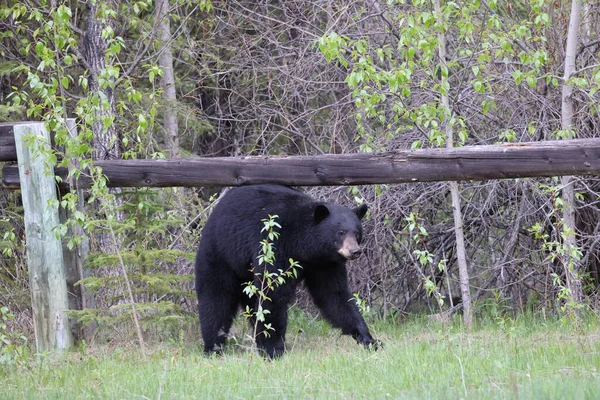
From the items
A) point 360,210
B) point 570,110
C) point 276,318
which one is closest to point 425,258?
point 360,210

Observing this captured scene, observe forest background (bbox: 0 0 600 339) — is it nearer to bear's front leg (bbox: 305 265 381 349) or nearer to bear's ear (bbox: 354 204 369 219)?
bear's ear (bbox: 354 204 369 219)

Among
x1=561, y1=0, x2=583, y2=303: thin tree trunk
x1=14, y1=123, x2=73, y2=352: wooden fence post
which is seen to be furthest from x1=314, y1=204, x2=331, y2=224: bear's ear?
x1=14, y1=123, x2=73, y2=352: wooden fence post

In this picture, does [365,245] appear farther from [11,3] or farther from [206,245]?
[11,3]

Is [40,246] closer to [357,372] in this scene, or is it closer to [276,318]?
[276,318]

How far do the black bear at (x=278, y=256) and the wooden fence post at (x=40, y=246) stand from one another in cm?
124

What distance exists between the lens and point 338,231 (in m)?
7.00

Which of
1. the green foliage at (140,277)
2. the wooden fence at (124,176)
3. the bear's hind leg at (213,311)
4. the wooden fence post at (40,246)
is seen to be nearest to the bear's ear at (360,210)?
the wooden fence at (124,176)

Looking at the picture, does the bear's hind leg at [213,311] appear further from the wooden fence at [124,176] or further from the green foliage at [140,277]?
the wooden fence at [124,176]

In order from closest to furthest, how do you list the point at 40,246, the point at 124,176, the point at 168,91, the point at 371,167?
the point at 371,167, the point at 40,246, the point at 124,176, the point at 168,91

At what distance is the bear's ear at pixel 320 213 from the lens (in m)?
6.99

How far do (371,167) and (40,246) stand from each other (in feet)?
9.47

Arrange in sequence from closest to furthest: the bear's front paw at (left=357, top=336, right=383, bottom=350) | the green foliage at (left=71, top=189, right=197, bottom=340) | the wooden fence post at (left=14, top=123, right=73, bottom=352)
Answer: the bear's front paw at (left=357, top=336, right=383, bottom=350)
the wooden fence post at (left=14, top=123, right=73, bottom=352)
the green foliage at (left=71, top=189, right=197, bottom=340)

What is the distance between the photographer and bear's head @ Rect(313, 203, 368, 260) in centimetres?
693

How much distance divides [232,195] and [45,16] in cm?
459
